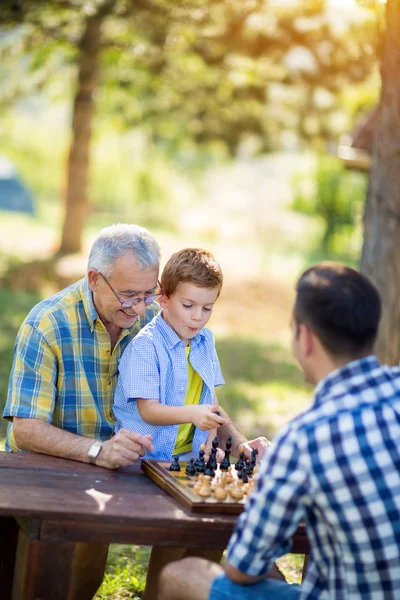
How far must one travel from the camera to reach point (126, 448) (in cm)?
335

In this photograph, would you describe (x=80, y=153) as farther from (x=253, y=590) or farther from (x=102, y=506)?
(x=253, y=590)

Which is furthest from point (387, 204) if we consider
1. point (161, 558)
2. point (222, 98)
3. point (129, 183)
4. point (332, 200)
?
point (129, 183)

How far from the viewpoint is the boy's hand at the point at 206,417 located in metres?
3.32

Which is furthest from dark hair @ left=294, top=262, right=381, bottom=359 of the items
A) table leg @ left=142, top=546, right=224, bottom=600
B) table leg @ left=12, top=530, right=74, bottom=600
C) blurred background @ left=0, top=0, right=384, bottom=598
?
blurred background @ left=0, top=0, right=384, bottom=598

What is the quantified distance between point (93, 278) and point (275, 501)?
5.65ft

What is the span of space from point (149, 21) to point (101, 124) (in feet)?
35.1

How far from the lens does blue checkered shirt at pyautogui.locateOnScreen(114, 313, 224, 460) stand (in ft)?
11.8

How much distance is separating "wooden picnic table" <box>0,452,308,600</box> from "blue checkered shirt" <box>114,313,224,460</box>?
1.86 ft

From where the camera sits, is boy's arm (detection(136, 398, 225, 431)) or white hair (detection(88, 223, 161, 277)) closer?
boy's arm (detection(136, 398, 225, 431))

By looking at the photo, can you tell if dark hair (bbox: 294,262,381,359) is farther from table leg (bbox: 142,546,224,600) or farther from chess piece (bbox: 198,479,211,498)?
table leg (bbox: 142,546,224,600)

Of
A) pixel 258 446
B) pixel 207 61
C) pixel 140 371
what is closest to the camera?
pixel 140 371

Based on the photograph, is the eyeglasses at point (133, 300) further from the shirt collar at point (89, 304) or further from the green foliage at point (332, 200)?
the green foliage at point (332, 200)

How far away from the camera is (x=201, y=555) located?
359 centimetres

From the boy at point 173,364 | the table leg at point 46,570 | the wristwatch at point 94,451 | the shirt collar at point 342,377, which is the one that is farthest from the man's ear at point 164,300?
the shirt collar at point 342,377
